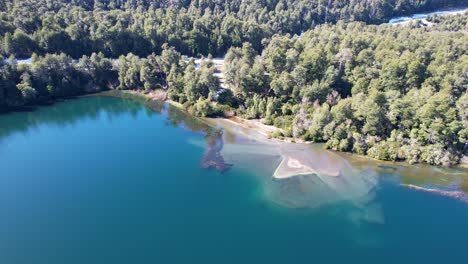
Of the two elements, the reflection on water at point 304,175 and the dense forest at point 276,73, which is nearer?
the reflection on water at point 304,175

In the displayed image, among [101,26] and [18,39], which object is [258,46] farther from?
[18,39]

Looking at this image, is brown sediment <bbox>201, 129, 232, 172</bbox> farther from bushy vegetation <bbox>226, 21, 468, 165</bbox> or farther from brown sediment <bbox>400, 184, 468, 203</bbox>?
brown sediment <bbox>400, 184, 468, 203</bbox>

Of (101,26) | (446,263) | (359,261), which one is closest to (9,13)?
(101,26)

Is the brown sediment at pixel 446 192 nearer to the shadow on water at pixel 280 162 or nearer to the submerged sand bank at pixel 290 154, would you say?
the shadow on water at pixel 280 162

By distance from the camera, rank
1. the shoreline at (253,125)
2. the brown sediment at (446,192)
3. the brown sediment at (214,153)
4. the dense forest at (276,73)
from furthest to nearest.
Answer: the dense forest at (276,73), the shoreline at (253,125), the brown sediment at (214,153), the brown sediment at (446,192)

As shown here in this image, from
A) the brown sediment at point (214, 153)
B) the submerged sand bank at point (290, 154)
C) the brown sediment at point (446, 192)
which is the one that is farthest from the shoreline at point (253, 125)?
the brown sediment at point (446, 192)

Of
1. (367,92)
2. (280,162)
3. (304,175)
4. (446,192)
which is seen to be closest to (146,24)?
(367,92)
